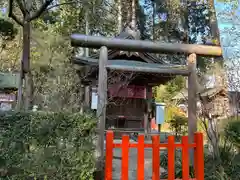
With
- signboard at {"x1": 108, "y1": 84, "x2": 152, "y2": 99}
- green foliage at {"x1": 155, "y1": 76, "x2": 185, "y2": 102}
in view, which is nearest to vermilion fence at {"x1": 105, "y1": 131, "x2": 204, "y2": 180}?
signboard at {"x1": 108, "y1": 84, "x2": 152, "y2": 99}

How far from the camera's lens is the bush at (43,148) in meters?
3.86

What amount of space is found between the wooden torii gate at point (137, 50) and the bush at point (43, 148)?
0.65m

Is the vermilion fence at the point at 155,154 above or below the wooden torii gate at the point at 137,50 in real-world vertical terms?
below

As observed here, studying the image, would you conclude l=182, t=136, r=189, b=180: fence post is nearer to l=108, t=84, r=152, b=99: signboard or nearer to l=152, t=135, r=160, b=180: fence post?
l=152, t=135, r=160, b=180: fence post

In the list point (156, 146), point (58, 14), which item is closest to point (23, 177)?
point (156, 146)

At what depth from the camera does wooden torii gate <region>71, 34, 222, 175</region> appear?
4816 millimetres

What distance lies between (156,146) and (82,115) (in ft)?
4.14

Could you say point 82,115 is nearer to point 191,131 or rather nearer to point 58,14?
point 191,131

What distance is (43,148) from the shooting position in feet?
12.8

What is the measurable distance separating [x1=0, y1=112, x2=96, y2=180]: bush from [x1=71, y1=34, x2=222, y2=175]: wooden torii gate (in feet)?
2.13

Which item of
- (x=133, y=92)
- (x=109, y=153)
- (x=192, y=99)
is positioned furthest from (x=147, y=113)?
(x=109, y=153)

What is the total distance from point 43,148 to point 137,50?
2424 millimetres

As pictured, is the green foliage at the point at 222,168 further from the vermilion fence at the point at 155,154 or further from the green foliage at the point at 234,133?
the vermilion fence at the point at 155,154

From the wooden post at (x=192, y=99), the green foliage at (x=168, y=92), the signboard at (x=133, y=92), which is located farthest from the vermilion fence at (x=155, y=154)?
the green foliage at (x=168, y=92)
